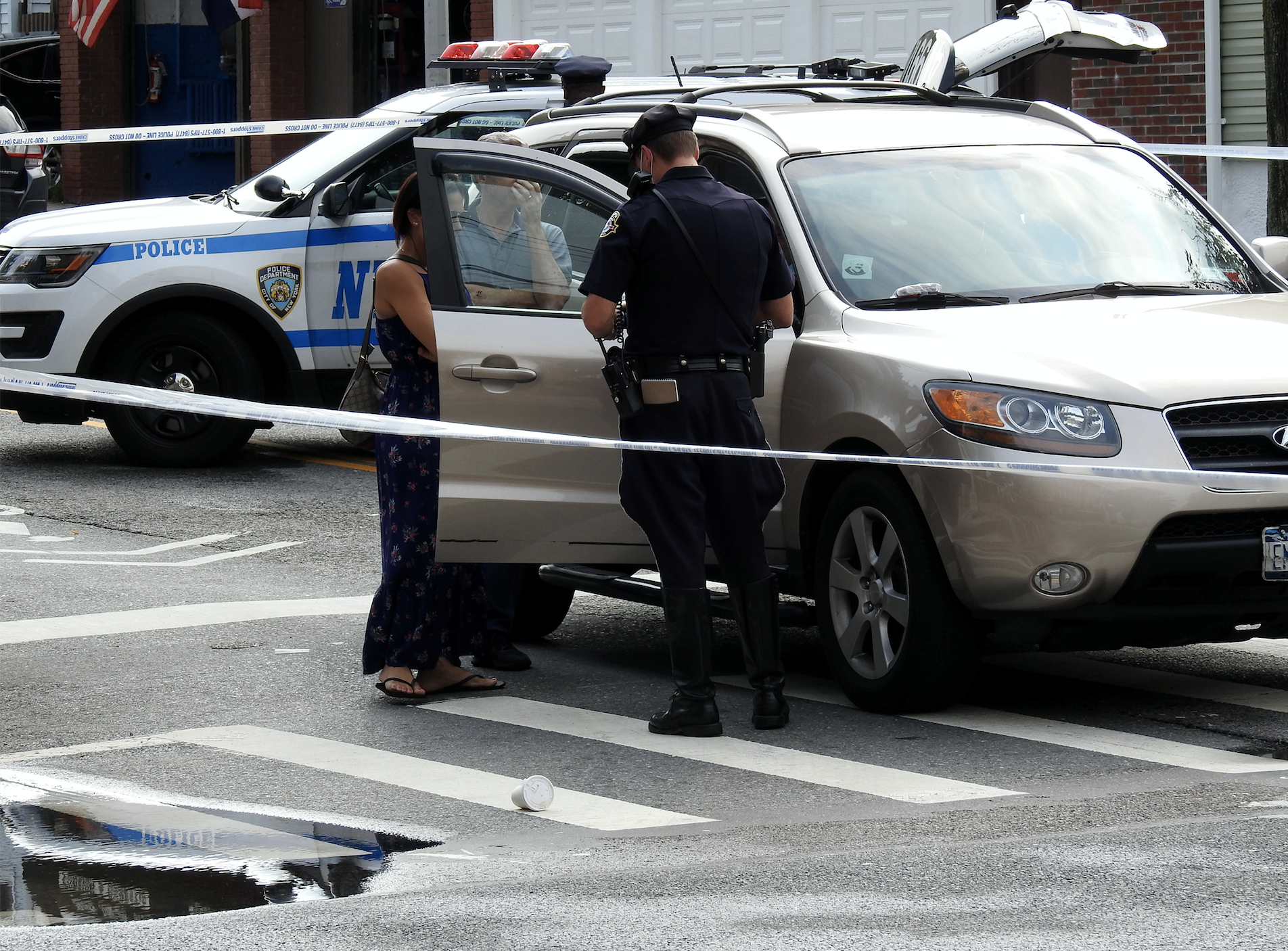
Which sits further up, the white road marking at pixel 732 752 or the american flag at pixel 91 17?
the american flag at pixel 91 17

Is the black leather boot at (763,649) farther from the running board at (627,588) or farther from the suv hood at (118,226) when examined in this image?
the suv hood at (118,226)

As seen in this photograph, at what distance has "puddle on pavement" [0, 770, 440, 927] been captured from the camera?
485 cm

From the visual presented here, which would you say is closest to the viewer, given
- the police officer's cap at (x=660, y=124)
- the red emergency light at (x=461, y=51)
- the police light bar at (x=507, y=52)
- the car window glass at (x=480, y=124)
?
the police officer's cap at (x=660, y=124)

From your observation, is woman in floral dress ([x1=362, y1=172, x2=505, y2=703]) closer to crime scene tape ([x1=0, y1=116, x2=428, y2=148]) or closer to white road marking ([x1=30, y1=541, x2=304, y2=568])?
white road marking ([x1=30, y1=541, x2=304, y2=568])

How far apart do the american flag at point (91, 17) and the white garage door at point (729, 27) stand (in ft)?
19.4

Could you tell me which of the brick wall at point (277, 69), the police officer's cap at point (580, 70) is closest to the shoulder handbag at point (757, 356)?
the police officer's cap at point (580, 70)

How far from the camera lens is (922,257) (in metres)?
7.08

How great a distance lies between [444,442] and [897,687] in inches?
66.1

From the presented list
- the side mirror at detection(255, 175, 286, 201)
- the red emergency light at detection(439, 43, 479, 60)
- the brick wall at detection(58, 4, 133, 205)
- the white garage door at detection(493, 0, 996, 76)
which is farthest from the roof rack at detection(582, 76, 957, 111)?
the brick wall at detection(58, 4, 133, 205)

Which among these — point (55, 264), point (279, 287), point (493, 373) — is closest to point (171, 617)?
point (493, 373)

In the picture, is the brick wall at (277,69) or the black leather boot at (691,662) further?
the brick wall at (277,69)

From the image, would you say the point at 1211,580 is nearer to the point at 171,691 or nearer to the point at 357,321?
the point at 171,691

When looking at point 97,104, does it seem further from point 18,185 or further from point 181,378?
point 181,378

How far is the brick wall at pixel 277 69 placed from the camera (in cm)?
2614
